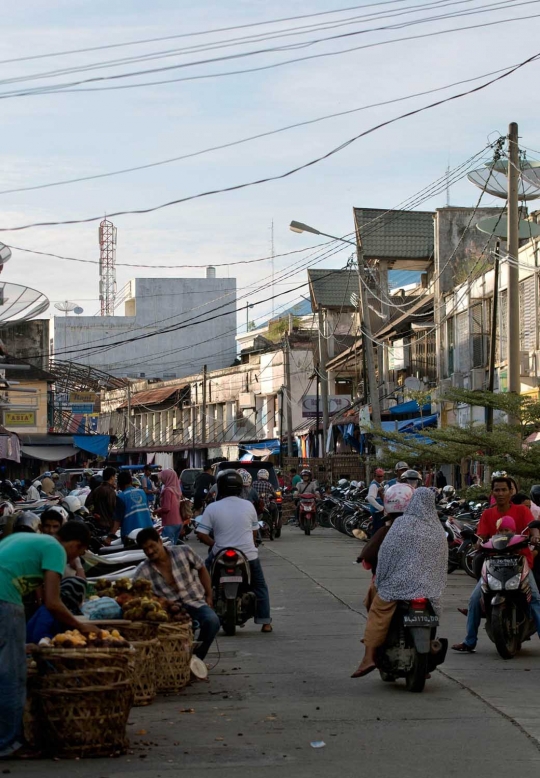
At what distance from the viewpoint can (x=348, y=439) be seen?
49844 mm

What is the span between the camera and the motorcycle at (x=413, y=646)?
9.21 meters

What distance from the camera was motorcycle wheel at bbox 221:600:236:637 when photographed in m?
12.9

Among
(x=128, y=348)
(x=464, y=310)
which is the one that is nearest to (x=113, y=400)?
(x=128, y=348)

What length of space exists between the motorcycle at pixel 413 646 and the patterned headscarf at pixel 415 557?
112 mm

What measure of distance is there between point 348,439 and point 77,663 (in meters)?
42.9

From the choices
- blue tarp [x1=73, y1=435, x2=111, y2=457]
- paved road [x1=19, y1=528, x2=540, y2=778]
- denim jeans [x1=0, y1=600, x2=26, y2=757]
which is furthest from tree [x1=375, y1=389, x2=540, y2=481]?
blue tarp [x1=73, y1=435, x2=111, y2=457]

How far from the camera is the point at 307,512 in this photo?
33406 mm

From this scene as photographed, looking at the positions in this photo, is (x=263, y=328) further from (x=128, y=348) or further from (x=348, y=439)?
(x=348, y=439)

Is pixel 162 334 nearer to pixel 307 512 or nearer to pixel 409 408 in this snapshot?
pixel 409 408

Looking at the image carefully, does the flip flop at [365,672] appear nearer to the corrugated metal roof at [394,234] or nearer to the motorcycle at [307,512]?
the motorcycle at [307,512]

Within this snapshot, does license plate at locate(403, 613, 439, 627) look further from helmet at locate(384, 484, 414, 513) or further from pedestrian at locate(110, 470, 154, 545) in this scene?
pedestrian at locate(110, 470, 154, 545)

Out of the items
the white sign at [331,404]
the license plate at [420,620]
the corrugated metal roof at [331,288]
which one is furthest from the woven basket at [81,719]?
the corrugated metal roof at [331,288]

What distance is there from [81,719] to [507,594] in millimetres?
5190

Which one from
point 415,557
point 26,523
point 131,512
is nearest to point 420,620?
point 415,557
